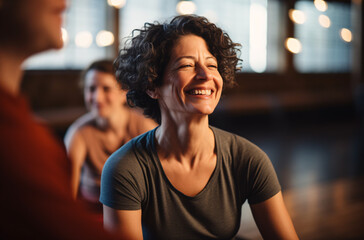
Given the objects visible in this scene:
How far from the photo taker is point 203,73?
3.62ft

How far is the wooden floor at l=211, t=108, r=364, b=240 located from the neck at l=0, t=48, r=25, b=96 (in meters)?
2.09

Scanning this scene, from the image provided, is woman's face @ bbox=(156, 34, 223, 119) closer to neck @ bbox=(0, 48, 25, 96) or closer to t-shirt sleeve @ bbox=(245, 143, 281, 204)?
t-shirt sleeve @ bbox=(245, 143, 281, 204)

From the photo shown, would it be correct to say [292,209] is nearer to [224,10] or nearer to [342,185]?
[342,185]

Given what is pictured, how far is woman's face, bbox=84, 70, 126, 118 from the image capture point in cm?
207

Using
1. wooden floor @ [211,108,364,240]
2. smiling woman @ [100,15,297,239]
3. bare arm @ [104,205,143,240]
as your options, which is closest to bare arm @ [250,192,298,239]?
smiling woman @ [100,15,297,239]

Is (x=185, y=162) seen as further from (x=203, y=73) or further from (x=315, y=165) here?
(x=315, y=165)

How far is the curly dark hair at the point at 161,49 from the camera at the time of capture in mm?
1154

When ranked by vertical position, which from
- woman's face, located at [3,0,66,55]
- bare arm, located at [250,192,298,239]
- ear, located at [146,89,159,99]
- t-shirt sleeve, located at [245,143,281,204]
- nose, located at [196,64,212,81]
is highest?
woman's face, located at [3,0,66,55]

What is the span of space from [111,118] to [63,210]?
5.24ft

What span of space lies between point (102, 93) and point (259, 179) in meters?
1.17

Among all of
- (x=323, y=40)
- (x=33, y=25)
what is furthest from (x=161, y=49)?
(x=323, y=40)

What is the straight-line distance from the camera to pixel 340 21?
10938 millimetres

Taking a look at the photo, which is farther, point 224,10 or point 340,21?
point 340,21

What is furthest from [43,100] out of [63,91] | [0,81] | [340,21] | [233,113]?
[340,21]
